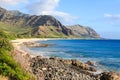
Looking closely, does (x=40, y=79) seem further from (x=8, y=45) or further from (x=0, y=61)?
(x=8, y=45)

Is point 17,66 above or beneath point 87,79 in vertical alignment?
above

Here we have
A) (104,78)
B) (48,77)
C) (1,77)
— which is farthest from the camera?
(104,78)

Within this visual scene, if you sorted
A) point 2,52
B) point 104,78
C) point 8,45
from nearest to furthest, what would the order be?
point 2,52
point 8,45
point 104,78

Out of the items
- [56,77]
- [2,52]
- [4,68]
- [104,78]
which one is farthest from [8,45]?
[104,78]

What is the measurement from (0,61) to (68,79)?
8.30 metres

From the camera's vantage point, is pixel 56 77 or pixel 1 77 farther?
pixel 56 77

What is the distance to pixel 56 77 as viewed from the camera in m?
28.8

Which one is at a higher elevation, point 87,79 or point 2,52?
point 2,52

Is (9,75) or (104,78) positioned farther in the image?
→ (104,78)

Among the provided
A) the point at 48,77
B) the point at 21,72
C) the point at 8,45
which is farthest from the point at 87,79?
the point at 21,72

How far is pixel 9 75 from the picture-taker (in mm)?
21641

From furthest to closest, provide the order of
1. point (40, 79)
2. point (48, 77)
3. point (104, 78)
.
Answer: point (104, 78) < point (48, 77) < point (40, 79)

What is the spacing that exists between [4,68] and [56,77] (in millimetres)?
7797

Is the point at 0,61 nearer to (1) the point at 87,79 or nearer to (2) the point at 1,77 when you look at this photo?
(2) the point at 1,77
